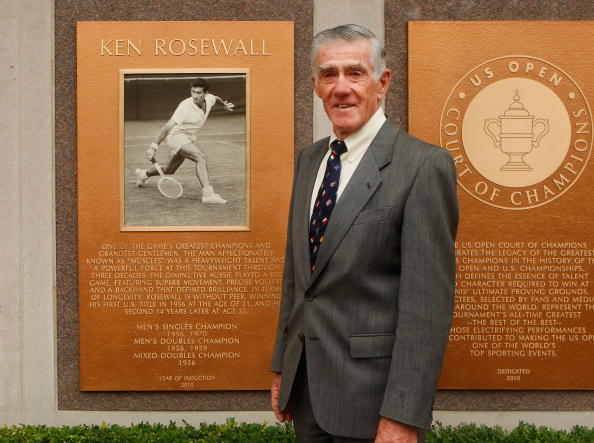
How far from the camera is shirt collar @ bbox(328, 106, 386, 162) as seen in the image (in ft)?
6.70

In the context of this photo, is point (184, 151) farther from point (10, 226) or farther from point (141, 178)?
point (10, 226)

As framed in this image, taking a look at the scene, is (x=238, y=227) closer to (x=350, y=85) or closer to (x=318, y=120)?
(x=318, y=120)

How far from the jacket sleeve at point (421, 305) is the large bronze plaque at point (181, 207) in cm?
187

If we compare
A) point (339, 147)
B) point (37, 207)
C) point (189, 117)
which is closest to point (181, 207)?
point (189, 117)

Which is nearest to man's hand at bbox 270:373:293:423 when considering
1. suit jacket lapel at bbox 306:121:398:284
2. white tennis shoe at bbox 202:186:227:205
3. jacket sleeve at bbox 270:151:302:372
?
jacket sleeve at bbox 270:151:302:372

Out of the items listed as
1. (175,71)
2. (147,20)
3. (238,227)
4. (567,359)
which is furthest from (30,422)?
(567,359)

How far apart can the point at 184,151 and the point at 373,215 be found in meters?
2.09

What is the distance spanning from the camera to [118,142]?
144 inches

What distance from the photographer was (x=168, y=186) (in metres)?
3.69

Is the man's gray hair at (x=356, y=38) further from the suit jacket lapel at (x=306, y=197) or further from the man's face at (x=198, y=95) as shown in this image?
the man's face at (x=198, y=95)

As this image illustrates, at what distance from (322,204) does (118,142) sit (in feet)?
6.73

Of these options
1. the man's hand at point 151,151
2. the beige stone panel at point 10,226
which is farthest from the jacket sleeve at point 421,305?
the beige stone panel at point 10,226

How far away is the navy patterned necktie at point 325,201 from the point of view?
2000 mm

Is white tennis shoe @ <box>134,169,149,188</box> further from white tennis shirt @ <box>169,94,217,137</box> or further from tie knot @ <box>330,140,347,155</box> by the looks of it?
tie knot @ <box>330,140,347,155</box>
